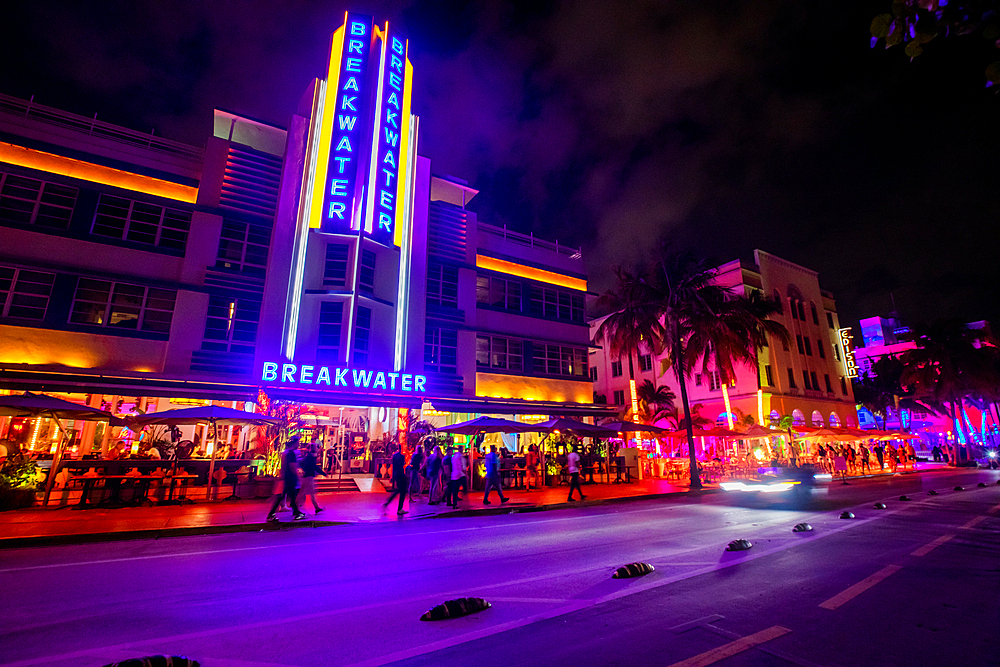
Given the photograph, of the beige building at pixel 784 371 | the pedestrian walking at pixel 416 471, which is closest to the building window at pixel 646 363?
the beige building at pixel 784 371

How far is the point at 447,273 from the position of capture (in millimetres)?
26922

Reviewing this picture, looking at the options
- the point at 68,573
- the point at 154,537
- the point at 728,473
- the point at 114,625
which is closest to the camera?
the point at 114,625

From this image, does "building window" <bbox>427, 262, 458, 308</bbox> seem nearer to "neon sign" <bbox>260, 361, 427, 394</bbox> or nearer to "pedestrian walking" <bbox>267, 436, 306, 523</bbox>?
"neon sign" <bbox>260, 361, 427, 394</bbox>

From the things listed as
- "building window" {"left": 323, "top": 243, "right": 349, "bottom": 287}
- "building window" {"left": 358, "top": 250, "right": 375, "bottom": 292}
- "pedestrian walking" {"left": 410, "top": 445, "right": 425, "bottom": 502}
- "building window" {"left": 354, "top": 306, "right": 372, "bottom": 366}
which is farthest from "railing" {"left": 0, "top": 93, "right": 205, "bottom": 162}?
"pedestrian walking" {"left": 410, "top": 445, "right": 425, "bottom": 502}

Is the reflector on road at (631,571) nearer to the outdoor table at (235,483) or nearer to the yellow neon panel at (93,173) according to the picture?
the outdoor table at (235,483)

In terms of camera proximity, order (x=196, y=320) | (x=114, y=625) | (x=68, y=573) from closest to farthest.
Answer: (x=114, y=625) → (x=68, y=573) → (x=196, y=320)

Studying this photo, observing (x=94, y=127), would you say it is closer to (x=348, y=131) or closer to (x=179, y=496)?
(x=348, y=131)

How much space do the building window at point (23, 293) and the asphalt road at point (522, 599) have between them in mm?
13689

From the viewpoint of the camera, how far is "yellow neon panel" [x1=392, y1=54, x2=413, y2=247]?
2428 cm

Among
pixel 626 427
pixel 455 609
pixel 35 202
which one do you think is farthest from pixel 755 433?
pixel 35 202

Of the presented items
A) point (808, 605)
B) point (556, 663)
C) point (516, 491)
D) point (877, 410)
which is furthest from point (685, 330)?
point (877, 410)

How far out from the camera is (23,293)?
60.1 ft

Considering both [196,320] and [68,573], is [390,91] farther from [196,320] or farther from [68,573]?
[68,573]

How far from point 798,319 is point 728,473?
26.5 meters
